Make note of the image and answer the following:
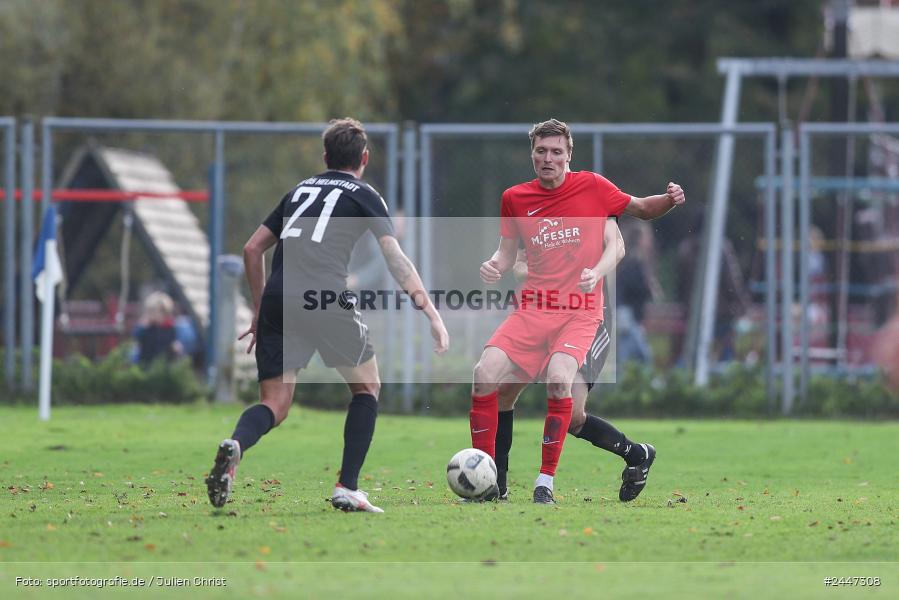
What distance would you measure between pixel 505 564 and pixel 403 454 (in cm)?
486

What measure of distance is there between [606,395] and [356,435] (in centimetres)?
715

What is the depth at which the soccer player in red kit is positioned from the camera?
303 inches

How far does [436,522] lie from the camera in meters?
6.74

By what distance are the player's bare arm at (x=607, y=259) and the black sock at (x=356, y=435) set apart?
4.12 ft

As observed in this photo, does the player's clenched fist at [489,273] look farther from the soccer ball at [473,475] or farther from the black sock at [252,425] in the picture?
the black sock at [252,425]

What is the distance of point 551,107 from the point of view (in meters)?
33.7

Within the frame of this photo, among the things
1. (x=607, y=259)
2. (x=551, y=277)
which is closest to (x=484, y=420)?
(x=551, y=277)

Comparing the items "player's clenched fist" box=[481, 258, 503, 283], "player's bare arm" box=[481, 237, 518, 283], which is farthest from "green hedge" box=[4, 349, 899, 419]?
"player's clenched fist" box=[481, 258, 503, 283]

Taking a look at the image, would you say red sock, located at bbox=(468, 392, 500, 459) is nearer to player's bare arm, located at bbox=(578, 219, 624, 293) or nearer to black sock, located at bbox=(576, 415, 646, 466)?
black sock, located at bbox=(576, 415, 646, 466)

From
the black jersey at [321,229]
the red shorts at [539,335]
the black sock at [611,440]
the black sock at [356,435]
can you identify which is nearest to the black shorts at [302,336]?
the black jersey at [321,229]

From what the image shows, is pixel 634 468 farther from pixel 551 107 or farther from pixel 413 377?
pixel 551 107

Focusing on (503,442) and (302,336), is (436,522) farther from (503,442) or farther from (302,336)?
(503,442)

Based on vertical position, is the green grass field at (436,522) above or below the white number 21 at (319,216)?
below

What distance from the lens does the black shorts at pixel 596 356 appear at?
790 centimetres
